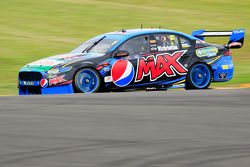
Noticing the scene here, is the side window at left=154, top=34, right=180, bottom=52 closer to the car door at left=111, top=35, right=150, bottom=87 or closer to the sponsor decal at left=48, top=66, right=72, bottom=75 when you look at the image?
the car door at left=111, top=35, right=150, bottom=87

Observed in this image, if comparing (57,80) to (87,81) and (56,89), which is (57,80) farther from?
(87,81)

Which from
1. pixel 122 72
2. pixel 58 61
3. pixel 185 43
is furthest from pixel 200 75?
pixel 58 61

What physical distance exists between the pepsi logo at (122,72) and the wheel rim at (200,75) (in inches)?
62.6

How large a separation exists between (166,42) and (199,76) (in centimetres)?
107

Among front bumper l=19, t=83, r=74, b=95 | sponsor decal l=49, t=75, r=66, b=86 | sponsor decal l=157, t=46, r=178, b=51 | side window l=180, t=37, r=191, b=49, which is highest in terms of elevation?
side window l=180, t=37, r=191, b=49

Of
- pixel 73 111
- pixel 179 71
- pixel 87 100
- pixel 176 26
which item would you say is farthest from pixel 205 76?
pixel 176 26

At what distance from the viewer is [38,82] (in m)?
14.6

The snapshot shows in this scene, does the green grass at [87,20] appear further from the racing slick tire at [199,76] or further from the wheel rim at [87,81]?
the wheel rim at [87,81]

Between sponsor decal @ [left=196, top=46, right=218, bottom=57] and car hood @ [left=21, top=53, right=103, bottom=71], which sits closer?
car hood @ [left=21, top=53, right=103, bottom=71]

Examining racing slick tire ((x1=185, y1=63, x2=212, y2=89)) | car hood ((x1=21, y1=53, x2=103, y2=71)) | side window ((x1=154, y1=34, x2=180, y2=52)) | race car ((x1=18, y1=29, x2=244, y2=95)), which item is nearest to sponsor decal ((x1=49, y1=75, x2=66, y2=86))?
race car ((x1=18, y1=29, x2=244, y2=95))

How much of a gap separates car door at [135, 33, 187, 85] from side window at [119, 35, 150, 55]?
4.1 inches

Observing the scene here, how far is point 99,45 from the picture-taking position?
51.3 feet

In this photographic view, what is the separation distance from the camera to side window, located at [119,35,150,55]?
50.5 ft

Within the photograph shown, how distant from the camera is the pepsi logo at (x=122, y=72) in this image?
1497 cm
